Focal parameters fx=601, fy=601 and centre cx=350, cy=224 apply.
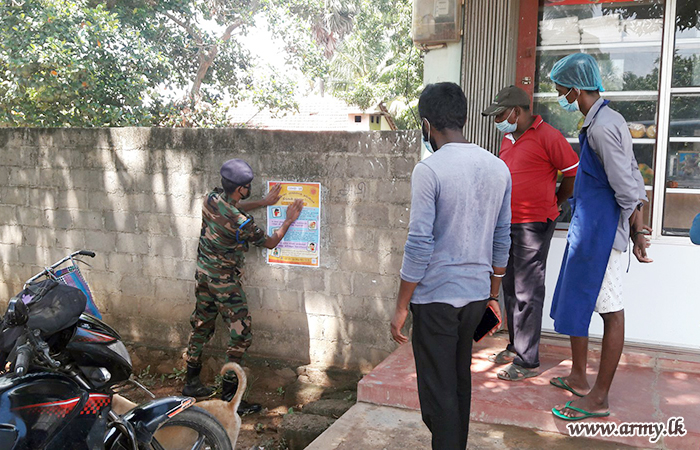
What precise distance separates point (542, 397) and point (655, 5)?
2931mm

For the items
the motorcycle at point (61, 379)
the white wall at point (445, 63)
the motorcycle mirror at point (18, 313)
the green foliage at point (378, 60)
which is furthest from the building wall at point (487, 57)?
the green foliage at point (378, 60)

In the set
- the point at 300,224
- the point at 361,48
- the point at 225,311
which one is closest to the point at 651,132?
the point at 300,224

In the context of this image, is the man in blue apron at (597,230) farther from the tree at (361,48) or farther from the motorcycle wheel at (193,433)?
the tree at (361,48)

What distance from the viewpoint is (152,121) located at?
11758mm

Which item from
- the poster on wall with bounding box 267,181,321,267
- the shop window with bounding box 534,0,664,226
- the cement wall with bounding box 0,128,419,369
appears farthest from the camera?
the poster on wall with bounding box 267,181,321,267

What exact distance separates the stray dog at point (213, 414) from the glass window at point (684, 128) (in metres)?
3.28

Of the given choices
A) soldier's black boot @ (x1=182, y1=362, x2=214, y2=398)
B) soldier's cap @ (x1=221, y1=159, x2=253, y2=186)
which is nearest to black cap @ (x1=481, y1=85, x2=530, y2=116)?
soldier's cap @ (x1=221, y1=159, x2=253, y2=186)

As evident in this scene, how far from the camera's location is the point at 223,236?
479cm

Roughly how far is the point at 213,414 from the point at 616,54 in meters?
3.86

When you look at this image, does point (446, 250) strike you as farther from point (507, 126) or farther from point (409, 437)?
point (507, 126)

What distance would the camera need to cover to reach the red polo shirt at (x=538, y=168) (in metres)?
3.85

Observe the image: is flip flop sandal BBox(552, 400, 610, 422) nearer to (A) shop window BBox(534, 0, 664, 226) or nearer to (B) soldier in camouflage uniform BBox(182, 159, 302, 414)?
(A) shop window BBox(534, 0, 664, 226)

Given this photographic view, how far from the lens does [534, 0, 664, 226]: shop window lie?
4.39 meters

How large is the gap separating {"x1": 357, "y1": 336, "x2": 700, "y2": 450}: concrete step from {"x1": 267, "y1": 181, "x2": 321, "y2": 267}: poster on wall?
3.96 ft
